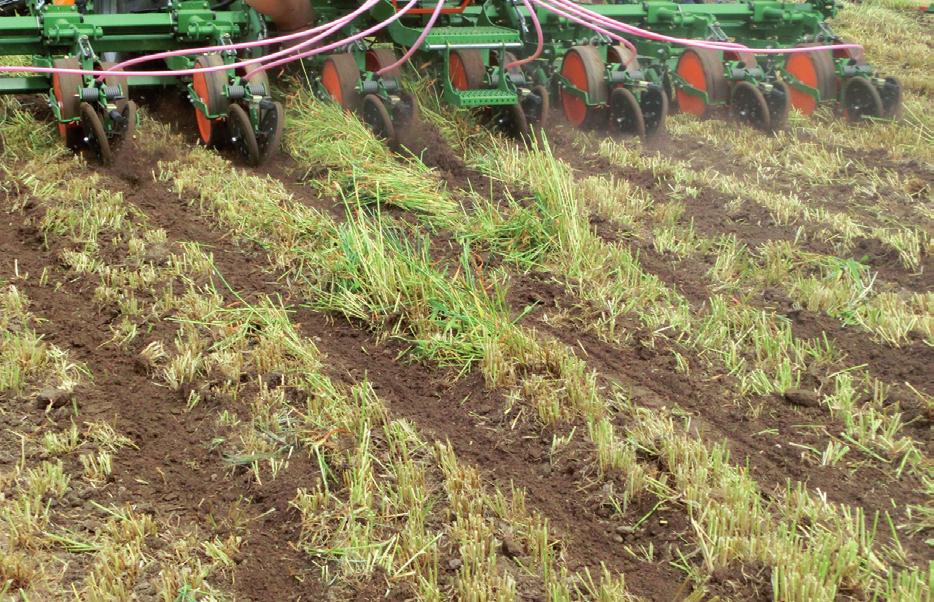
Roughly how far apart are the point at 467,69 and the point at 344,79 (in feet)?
2.28

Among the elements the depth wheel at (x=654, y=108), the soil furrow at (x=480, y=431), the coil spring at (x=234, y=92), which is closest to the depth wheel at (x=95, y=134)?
the coil spring at (x=234, y=92)

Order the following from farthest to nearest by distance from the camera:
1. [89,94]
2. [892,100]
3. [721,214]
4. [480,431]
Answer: [892,100] → [89,94] → [721,214] → [480,431]

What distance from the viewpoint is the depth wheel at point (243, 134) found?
5.61 metres

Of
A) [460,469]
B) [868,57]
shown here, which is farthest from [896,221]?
[868,57]

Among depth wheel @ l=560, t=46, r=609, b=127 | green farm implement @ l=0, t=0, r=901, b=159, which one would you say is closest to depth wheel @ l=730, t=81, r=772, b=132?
green farm implement @ l=0, t=0, r=901, b=159

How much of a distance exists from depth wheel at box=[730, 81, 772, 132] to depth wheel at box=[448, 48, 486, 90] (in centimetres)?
173

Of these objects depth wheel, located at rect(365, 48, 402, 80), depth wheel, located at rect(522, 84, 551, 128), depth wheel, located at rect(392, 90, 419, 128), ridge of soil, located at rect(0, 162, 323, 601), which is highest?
depth wheel, located at rect(365, 48, 402, 80)

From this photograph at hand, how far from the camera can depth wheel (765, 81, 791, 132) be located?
268 inches

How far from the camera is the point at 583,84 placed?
6.52 m

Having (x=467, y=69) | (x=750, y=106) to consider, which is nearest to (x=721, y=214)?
(x=467, y=69)

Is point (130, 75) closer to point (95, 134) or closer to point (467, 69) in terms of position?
point (95, 134)

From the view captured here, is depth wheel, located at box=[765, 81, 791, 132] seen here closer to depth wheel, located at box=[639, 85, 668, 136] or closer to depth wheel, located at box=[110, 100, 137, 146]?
depth wheel, located at box=[639, 85, 668, 136]

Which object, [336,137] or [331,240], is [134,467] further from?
[336,137]

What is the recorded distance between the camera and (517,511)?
2932 millimetres
